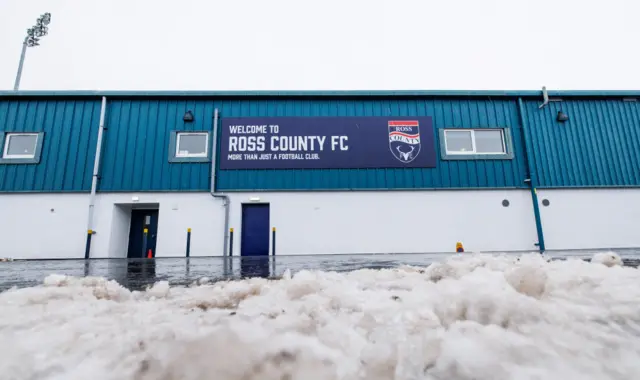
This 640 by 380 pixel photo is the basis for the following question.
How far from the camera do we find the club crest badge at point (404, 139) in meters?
8.08

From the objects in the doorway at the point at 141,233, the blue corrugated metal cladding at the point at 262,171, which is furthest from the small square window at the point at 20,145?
the doorway at the point at 141,233

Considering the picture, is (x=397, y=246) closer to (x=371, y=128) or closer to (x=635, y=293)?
(x=371, y=128)

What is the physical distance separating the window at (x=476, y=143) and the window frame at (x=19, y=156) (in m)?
10.2

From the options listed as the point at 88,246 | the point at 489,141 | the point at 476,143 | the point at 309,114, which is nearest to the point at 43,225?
the point at 88,246

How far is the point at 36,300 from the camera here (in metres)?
1.06

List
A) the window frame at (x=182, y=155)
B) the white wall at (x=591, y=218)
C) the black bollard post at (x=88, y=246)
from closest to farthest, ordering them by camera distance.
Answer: the black bollard post at (x=88, y=246) → the white wall at (x=591, y=218) → the window frame at (x=182, y=155)

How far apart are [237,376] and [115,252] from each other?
8488mm

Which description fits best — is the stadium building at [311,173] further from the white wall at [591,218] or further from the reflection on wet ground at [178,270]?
the reflection on wet ground at [178,270]

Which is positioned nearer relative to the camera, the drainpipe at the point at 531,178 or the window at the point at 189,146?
the drainpipe at the point at 531,178

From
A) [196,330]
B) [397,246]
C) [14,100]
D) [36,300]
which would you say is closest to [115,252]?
[14,100]

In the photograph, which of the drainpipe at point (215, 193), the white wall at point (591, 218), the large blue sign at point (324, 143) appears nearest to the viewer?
the drainpipe at point (215, 193)

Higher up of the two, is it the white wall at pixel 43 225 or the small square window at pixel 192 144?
the small square window at pixel 192 144

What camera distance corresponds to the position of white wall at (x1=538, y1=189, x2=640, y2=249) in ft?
25.1

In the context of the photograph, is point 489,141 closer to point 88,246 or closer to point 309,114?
point 309,114
